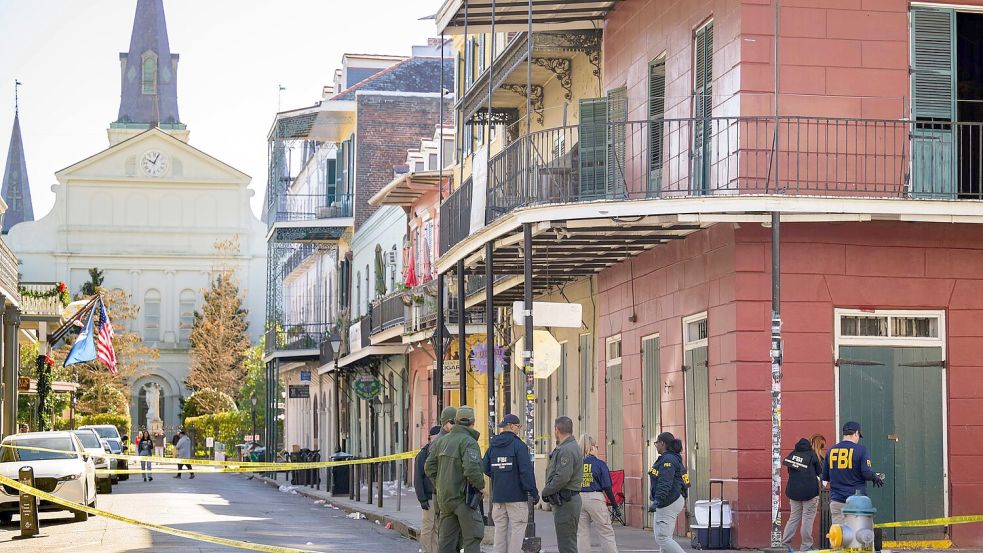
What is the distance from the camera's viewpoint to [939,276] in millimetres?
17172

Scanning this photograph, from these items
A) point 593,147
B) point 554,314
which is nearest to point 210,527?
point 554,314

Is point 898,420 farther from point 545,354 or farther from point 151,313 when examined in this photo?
point 151,313

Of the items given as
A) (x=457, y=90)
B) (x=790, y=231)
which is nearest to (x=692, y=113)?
(x=790, y=231)

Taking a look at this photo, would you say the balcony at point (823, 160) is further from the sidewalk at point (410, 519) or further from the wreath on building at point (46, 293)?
the wreath on building at point (46, 293)

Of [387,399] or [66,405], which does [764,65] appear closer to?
[387,399]

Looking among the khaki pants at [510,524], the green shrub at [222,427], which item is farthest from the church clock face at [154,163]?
the khaki pants at [510,524]

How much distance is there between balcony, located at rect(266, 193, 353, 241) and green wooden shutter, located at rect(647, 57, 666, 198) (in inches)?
1122

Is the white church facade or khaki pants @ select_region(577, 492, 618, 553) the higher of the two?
the white church facade

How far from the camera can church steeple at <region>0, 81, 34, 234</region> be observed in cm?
11188

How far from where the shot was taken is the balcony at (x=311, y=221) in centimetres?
4796

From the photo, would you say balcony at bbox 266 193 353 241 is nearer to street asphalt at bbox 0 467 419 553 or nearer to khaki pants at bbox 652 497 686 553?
street asphalt at bbox 0 467 419 553

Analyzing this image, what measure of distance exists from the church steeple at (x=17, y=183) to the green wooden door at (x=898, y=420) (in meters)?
101

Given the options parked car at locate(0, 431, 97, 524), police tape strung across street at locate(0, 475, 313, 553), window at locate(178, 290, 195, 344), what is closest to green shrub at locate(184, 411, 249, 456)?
window at locate(178, 290, 195, 344)

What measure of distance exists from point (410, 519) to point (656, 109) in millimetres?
7475
